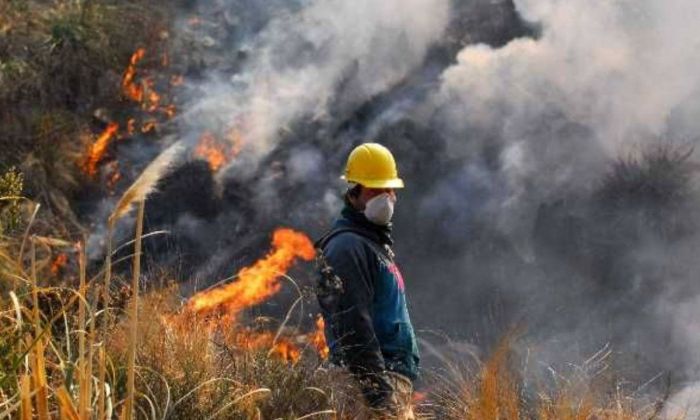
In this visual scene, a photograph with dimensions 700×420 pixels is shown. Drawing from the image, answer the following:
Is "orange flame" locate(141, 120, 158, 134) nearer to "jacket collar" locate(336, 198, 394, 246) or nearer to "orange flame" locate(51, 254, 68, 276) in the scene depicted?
"orange flame" locate(51, 254, 68, 276)

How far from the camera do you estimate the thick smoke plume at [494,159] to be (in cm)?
792

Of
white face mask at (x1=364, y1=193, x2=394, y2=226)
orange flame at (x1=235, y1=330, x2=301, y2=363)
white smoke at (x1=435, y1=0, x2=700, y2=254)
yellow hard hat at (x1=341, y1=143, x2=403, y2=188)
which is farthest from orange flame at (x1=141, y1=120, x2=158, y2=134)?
white face mask at (x1=364, y1=193, x2=394, y2=226)

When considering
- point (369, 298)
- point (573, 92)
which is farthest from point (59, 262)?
point (573, 92)

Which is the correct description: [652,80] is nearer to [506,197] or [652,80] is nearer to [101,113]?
[506,197]

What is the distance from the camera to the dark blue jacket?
114 inches

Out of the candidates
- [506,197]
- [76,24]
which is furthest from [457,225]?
[76,24]

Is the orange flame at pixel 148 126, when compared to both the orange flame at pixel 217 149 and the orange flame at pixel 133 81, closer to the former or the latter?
the orange flame at pixel 133 81

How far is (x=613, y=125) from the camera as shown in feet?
30.1

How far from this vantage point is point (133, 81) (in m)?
11.5

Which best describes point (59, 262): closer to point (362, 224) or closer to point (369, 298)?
point (362, 224)

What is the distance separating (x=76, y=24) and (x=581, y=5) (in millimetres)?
7210

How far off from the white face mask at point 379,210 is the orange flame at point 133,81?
28.6 feet

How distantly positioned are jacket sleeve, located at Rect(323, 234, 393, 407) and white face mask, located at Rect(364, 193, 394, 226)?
0.22 metres

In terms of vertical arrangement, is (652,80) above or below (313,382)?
above
